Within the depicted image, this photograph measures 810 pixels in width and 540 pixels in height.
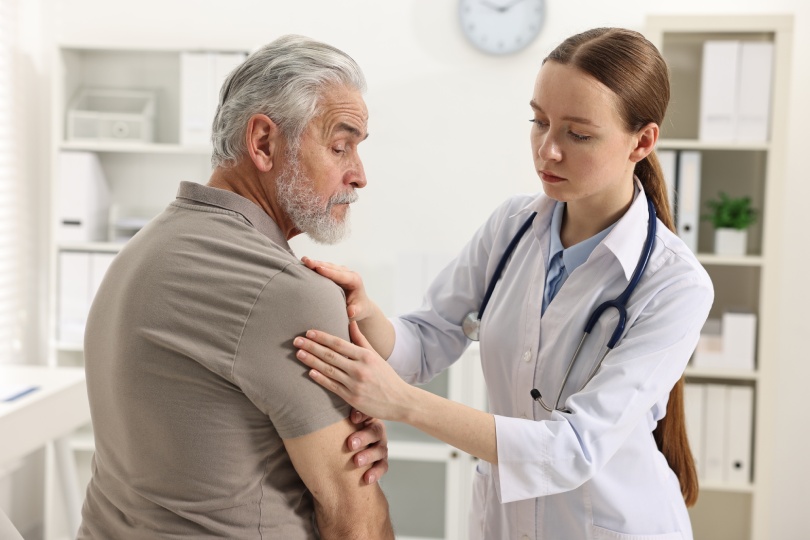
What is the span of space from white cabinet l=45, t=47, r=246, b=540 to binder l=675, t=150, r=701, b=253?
1.69m

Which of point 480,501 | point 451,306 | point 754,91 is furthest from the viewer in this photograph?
point 754,91

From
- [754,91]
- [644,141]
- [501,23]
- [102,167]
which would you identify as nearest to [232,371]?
[644,141]

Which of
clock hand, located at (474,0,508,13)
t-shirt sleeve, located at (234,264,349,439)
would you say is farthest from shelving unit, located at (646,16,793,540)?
t-shirt sleeve, located at (234,264,349,439)

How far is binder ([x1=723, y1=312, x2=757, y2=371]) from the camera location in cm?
289

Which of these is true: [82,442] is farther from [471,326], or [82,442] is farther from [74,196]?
[471,326]

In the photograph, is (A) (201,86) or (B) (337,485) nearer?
(B) (337,485)

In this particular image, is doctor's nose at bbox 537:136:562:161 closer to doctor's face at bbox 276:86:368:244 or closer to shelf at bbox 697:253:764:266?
doctor's face at bbox 276:86:368:244

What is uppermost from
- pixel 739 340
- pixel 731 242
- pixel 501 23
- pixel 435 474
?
pixel 501 23

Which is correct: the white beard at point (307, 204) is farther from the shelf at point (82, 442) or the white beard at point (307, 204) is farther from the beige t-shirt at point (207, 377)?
the shelf at point (82, 442)

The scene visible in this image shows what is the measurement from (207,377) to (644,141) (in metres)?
0.79

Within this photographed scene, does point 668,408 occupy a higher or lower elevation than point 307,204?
lower

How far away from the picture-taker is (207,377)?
1052mm

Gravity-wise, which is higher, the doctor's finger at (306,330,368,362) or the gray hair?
the gray hair

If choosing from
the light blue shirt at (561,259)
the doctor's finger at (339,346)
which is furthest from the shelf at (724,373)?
the doctor's finger at (339,346)
